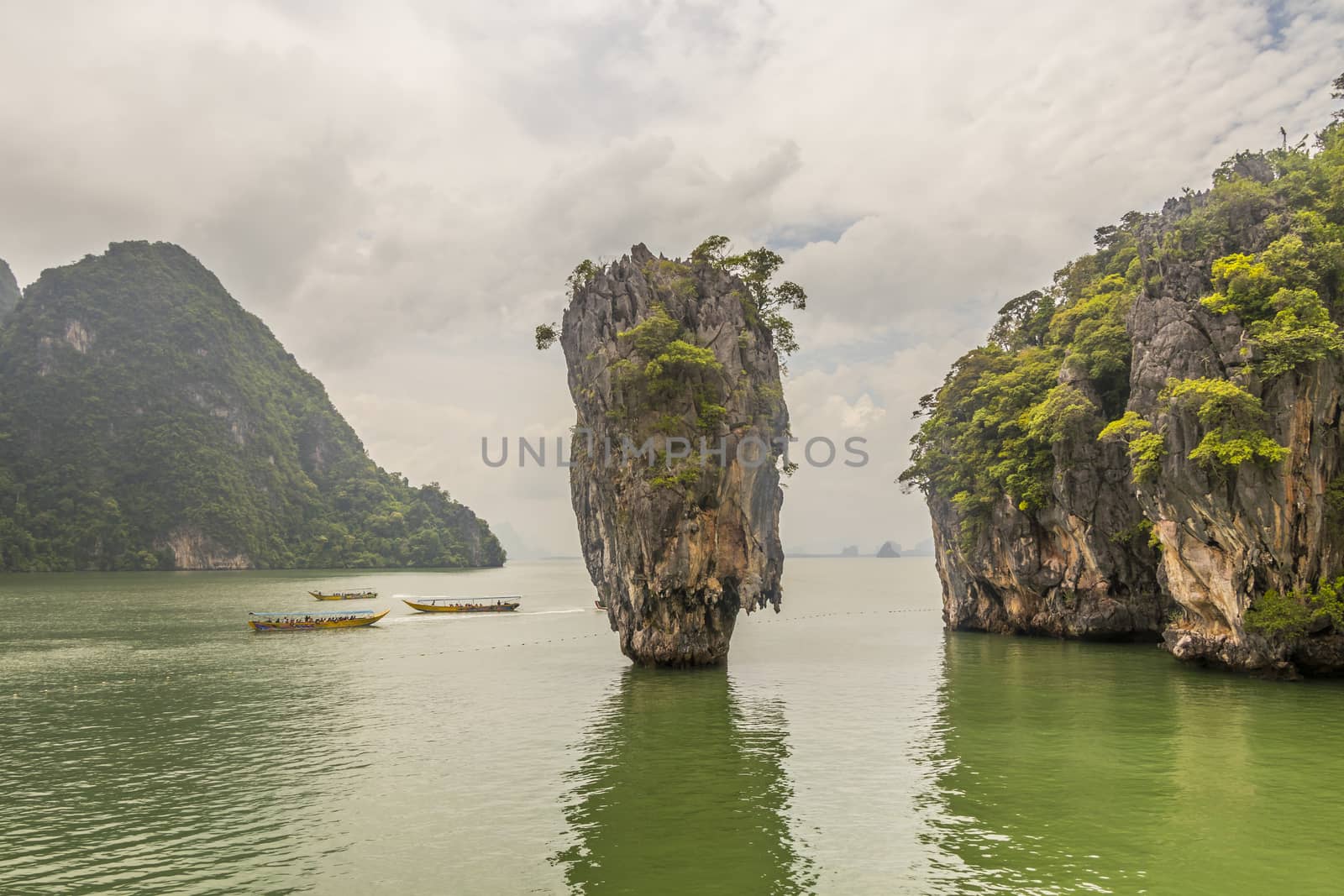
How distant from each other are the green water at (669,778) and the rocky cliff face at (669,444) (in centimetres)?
370

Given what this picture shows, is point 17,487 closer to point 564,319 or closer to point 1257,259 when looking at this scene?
point 564,319

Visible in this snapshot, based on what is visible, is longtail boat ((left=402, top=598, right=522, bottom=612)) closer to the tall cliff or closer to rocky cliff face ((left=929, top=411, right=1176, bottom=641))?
rocky cliff face ((left=929, top=411, right=1176, bottom=641))

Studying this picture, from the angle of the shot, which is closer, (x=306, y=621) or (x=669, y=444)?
(x=669, y=444)

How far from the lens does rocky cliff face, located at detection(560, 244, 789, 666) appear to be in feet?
116

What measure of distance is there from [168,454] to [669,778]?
161 metres

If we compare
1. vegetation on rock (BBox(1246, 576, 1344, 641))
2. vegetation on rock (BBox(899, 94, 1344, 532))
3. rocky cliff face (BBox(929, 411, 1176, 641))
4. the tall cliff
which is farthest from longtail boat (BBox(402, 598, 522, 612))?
vegetation on rock (BBox(1246, 576, 1344, 641))

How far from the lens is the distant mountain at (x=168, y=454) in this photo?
135m

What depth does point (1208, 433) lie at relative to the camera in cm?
2905

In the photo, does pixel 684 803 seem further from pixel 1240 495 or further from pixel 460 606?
pixel 460 606

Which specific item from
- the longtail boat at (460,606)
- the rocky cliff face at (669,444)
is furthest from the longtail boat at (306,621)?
the rocky cliff face at (669,444)

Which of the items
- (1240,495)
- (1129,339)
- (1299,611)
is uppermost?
(1129,339)

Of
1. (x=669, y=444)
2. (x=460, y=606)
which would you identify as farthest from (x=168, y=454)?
(x=669, y=444)

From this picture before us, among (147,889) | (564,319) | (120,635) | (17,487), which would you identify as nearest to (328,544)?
(17,487)

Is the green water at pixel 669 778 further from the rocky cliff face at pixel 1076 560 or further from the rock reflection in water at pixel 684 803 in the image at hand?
the rocky cliff face at pixel 1076 560
